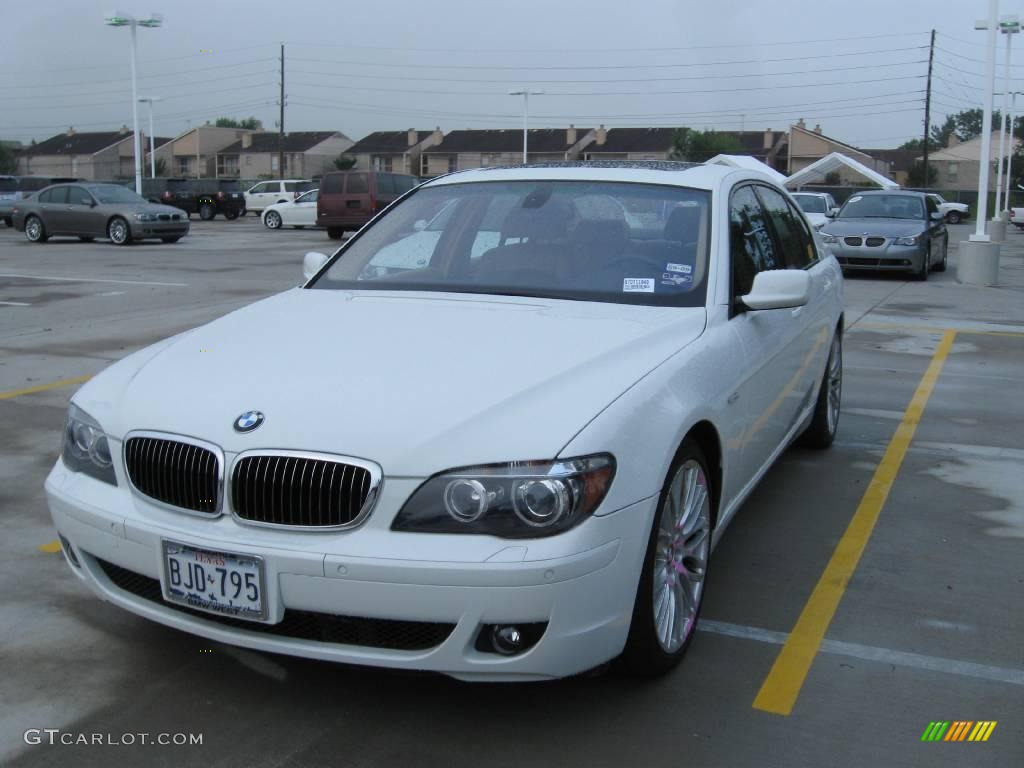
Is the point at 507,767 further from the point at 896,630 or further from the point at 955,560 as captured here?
the point at 955,560

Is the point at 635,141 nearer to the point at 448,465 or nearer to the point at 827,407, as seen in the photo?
the point at 827,407

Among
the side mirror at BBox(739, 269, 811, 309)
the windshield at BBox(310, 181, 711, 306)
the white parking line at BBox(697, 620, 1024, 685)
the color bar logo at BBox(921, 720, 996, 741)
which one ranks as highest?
the windshield at BBox(310, 181, 711, 306)

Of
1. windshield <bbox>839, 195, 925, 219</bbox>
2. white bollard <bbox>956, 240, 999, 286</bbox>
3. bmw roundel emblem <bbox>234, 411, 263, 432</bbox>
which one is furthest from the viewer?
windshield <bbox>839, 195, 925, 219</bbox>

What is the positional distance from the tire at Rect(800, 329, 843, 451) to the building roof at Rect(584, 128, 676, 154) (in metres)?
82.6

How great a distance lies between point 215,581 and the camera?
118 inches

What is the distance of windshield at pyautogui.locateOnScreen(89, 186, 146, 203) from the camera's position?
25522 millimetres

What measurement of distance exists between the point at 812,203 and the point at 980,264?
9686 mm

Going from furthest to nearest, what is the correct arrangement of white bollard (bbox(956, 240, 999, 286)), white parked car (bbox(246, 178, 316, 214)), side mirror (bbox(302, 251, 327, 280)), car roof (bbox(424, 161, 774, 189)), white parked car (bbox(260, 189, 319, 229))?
white parked car (bbox(246, 178, 316, 214)) → white parked car (bbox(260, 189, 319, 229)) → white bollard (bbox(956, 240, 999, 286)) → side mirror (bbox(302, 251, 327, 280)) → car roof (bbox(424, 161, 774, 189))

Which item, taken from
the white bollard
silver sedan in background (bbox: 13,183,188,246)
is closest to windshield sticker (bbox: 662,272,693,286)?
the white bollard

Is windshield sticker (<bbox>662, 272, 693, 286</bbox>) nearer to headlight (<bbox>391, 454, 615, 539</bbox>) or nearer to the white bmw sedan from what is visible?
the white bmw sedan

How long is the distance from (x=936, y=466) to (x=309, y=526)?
4.43 m

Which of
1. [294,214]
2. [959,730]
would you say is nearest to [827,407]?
[959,730]

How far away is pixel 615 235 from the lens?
14.4 feet

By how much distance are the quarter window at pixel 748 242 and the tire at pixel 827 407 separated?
1.24 metres
